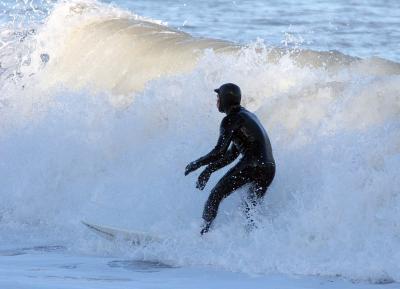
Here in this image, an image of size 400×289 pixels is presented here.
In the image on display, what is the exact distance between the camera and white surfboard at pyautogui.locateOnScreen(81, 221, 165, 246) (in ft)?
29.2

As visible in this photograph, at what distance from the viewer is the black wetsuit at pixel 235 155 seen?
8.57m

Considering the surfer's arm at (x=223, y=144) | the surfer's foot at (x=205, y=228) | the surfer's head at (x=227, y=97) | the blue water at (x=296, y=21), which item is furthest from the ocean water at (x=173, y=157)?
the blue water at (x=296, y=21)

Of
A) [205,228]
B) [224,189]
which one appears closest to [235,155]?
[224,189]

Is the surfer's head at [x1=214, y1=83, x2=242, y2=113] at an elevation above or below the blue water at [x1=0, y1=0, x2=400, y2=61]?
below

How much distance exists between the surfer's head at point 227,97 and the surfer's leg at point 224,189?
51cm

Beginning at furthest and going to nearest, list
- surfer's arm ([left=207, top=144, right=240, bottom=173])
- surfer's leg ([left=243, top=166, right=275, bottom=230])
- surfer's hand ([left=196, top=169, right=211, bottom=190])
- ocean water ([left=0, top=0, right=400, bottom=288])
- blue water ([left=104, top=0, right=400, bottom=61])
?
1. blue water ([left=104, top=0, right=400, bottom=61])
2. surfer's leg ([left=243, top=166, right=275, bottom=230])
3. surfer's arm ([left=207, top=144, right=240, bottom=173])
4. surfer's hand ([left=196, top=169, right=211, bottom=190])
5. ocean water ([left=0, top=0, right=400, bottom=288])

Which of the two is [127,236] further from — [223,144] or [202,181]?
[223,144]

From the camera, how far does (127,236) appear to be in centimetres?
905

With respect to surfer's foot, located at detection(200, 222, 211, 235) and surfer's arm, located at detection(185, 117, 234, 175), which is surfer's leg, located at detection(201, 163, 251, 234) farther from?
surfer's arm, located at detection(185, 117, 234, 175)

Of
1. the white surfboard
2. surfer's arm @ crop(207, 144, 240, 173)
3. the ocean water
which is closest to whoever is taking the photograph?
the ocean water

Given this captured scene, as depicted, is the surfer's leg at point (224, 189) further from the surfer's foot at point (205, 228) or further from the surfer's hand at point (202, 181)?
the surfer's hand at point (202, 181)

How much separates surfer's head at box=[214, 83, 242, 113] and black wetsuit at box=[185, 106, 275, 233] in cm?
5

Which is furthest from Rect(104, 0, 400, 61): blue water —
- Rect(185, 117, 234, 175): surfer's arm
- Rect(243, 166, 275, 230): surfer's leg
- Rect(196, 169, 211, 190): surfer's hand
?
Rect(196, 169, 211, 190): surfer's hand

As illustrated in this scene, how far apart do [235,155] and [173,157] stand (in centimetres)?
232
